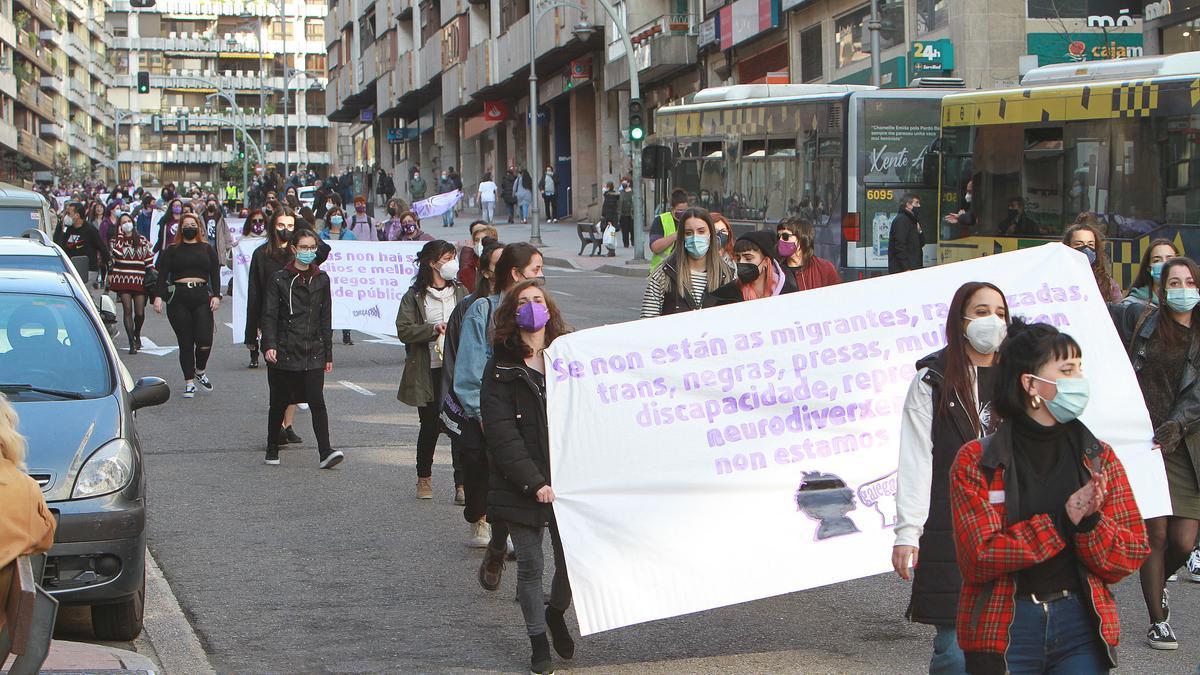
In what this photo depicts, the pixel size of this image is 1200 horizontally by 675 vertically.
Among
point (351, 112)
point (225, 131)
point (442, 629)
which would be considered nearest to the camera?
point (442, 629)

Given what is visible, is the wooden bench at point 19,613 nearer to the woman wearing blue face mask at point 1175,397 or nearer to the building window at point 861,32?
the woman wearing blue face mask at point 1175,397

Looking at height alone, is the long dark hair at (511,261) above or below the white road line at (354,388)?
above

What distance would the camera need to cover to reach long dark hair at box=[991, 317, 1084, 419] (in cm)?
421

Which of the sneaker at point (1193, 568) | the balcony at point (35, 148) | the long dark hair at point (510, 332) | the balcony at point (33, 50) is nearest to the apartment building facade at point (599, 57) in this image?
the balcony at point (35, 148)

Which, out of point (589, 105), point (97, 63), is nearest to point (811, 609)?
point (589, 105)

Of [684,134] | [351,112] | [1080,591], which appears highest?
[351,112]

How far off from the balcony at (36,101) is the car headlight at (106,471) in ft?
299

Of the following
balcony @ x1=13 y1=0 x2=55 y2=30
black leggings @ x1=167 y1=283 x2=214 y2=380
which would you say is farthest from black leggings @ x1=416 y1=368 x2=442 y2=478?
balcony @ x1=13 y1=0 x2=55 y2=30

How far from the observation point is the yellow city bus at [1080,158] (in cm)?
1630

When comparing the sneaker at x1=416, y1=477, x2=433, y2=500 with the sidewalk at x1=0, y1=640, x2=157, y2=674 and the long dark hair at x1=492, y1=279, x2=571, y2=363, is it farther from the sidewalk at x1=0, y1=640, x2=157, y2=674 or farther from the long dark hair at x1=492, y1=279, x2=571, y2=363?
the sidewalk at x1=0, y1=640, x2=157, y2=674

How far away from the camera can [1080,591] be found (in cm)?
425

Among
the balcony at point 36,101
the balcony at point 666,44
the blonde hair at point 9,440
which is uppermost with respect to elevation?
the balcony at point 36,101

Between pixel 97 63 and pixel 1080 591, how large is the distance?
140317 mm

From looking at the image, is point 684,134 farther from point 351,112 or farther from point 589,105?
point 351,112
